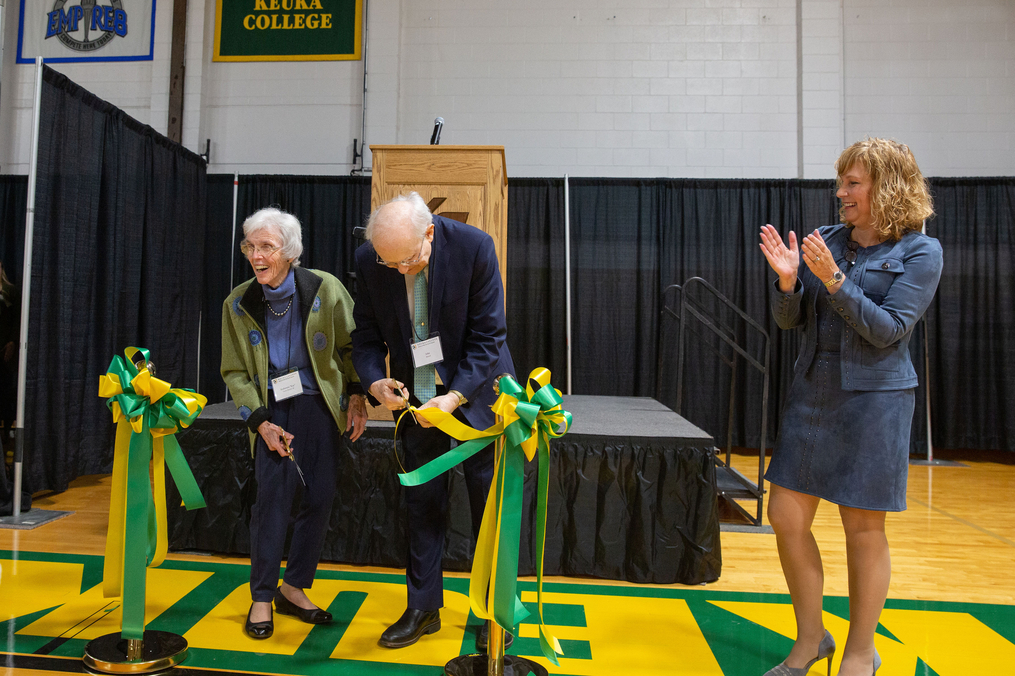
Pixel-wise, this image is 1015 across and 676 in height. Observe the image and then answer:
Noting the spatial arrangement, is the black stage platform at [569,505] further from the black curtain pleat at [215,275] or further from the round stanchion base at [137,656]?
the black curtain pleat at [215,275]

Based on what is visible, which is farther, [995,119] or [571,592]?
[995,119]

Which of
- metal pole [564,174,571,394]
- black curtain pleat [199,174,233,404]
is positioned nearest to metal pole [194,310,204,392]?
black curtain pleat [199,174,233,404]

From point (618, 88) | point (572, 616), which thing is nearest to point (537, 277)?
point (618, 88)

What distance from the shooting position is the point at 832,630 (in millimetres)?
2170

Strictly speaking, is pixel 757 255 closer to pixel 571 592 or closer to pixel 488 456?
pixel 571 592

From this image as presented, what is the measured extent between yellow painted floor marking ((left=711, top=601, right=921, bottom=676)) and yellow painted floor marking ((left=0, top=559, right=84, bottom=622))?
7.68ft

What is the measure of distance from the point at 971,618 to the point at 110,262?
15.8ft

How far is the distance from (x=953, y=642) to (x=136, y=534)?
2.51 metres

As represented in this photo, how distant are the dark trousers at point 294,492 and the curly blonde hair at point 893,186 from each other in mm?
1637

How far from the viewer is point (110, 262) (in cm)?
426

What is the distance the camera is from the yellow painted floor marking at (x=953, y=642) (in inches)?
75.9

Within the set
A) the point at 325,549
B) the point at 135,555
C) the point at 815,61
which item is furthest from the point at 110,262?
the point at 815,61

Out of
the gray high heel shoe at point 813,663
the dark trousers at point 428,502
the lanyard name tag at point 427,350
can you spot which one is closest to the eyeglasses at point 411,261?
the lanyard name tag at point 427,350

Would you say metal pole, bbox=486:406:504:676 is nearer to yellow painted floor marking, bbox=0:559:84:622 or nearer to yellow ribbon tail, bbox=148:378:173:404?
yellow ribbon tail, bbox=148:378:173:404
